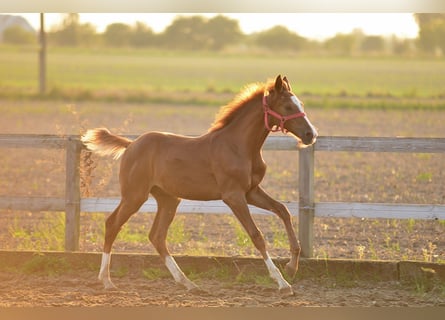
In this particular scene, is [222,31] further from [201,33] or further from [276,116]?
[276,116]

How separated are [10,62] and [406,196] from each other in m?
66.0

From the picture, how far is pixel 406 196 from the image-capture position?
1290 cm

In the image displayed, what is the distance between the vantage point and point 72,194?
8.56 m

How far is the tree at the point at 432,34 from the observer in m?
67.5

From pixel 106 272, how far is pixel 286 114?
2071 mm

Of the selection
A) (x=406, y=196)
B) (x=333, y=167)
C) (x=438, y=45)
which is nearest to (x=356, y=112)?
(x=333, y=167)

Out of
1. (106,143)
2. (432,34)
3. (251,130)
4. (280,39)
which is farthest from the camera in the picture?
(280,39)

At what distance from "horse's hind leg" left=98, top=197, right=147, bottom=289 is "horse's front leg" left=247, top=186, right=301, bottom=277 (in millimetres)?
986

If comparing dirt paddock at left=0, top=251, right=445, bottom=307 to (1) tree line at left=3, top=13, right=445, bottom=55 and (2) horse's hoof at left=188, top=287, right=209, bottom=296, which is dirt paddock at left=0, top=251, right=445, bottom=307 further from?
(1) tree line at left=3, top=13, right=445, bottom=55

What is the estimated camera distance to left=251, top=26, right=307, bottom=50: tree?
265ft

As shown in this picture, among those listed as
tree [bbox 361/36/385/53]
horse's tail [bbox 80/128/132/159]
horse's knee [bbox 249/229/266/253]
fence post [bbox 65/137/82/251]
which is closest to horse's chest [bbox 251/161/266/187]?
horse's knee [bbox 249/229/266/253]

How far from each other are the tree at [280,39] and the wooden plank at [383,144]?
72662 millimetres

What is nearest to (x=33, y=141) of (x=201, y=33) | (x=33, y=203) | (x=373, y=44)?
(x=33, y=203)

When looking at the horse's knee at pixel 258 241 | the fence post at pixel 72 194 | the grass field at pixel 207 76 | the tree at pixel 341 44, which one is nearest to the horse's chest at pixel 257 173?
the horse's knee at pixel 258 241
